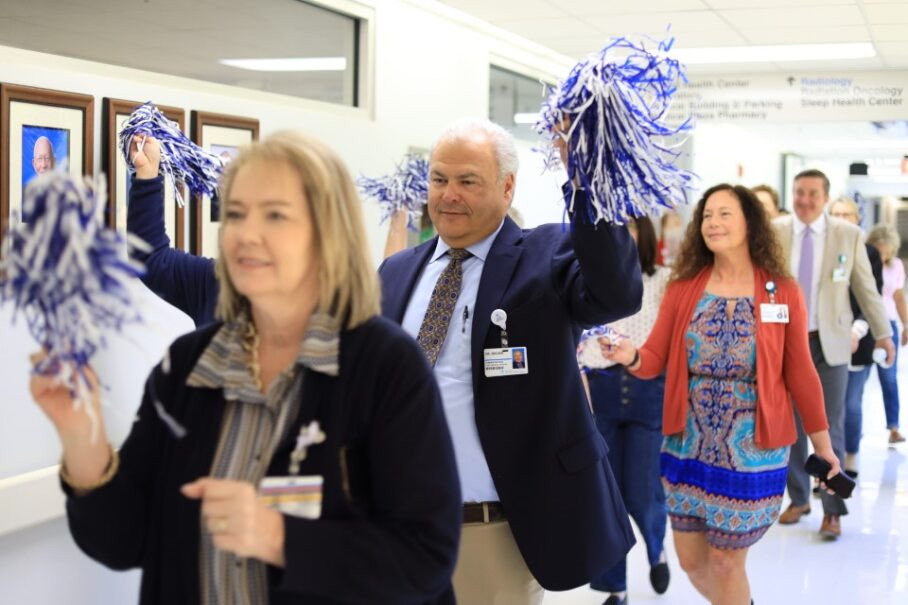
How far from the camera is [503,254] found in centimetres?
260

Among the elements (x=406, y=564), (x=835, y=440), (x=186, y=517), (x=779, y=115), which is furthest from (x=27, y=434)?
(x=779, y=115)

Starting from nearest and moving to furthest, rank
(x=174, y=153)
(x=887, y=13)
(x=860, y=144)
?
(x=174, y=153) → (x=887, y=13) → (x=860, y=144)

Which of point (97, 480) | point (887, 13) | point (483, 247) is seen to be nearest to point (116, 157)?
point (483, 247)

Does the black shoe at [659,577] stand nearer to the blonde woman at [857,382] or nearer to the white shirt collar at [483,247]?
the blonde woman at [857,382]

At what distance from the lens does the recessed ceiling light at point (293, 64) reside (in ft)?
16.0

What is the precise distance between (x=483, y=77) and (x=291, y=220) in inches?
231

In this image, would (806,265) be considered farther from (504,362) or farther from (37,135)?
(37,135)

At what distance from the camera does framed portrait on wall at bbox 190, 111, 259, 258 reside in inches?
171

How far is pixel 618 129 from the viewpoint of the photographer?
2.11 metres

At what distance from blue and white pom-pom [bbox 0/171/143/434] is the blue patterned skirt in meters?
2.69

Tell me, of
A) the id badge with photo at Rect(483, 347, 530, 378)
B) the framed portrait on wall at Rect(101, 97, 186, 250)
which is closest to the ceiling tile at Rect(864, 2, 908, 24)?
the framed portrait on wall at Rect(101, 97, 186, 250)

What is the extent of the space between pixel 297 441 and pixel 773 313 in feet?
8.54

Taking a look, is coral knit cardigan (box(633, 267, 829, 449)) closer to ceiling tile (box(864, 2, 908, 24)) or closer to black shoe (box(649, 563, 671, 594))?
black shoe (box(649, 563, 671, 594))

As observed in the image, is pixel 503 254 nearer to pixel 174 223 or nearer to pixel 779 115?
pixel 174 223
